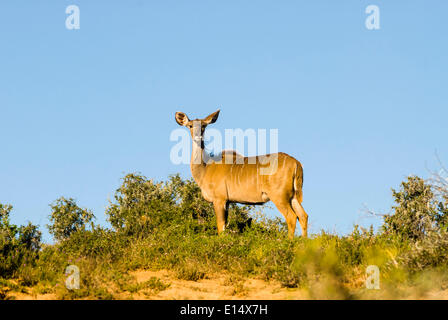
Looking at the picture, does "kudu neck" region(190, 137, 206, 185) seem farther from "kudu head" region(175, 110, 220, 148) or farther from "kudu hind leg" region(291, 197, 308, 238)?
"kudu hind leg" region(291, 197, 308, 238)

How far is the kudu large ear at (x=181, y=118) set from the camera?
52.2ft

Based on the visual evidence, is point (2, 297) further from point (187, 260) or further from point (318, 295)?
point (318, 295)

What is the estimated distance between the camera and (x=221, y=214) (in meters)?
14.5

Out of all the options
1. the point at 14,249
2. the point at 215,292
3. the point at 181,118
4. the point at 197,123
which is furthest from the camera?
the point at 181,118

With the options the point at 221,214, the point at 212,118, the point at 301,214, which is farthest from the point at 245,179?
the point at 212,118

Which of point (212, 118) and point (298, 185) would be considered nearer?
point (298, 185)

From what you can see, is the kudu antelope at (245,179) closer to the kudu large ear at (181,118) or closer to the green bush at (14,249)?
the kudu large ear at (181,118)

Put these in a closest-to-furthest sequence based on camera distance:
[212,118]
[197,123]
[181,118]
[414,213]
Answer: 1. [414,213]
2. [197,123]
3. [212,118]
4. [181,118]

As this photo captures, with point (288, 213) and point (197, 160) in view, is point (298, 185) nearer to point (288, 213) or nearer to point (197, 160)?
point (288, 213)

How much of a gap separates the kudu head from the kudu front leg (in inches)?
83.2

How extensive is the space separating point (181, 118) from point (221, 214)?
335 cm
